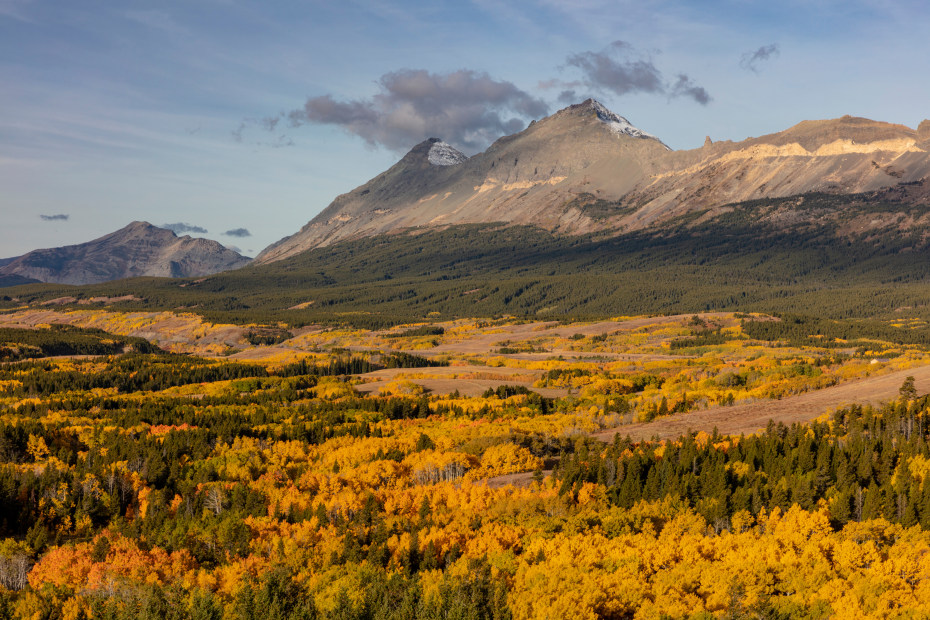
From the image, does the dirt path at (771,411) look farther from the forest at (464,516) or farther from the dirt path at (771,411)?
the forest at (464,516)

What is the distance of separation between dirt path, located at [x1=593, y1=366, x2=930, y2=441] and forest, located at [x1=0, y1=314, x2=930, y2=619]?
2.25 meters

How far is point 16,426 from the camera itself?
125 m

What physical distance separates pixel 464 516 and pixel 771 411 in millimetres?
69171

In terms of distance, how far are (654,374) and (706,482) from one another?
334 feet

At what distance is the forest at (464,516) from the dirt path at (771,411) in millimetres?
2253

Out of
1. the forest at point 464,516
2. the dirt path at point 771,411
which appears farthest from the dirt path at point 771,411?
the forest at point 464,516

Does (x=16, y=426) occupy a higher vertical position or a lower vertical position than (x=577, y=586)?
higher

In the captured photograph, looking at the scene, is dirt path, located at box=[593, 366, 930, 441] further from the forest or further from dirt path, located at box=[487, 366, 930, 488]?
the forest

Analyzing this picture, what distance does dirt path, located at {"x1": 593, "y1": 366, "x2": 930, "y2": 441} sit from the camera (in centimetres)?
12594

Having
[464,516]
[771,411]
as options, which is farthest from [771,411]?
[464,516]

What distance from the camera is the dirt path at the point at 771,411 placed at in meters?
126

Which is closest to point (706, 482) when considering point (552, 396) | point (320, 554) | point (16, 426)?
point (320, 554)

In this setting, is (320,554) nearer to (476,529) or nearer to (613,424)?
(476,529)

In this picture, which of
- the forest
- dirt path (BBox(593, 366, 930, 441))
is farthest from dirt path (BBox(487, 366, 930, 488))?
the forest
